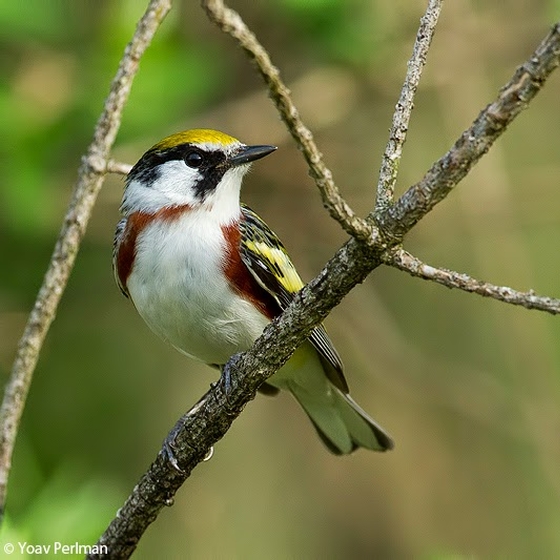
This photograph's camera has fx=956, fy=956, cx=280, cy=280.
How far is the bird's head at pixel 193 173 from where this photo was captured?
365 centimetres

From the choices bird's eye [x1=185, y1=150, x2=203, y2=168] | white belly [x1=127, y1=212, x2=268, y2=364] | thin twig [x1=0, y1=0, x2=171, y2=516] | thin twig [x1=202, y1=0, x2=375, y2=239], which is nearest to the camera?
thin twig [x1=202, y1=0, x2=375, y2=239]

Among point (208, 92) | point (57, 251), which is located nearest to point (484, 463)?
point (208, 92)

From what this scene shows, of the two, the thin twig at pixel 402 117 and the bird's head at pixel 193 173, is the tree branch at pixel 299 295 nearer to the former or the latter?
the thin twig at pixel 402 117

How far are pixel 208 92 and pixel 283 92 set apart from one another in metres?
3.31

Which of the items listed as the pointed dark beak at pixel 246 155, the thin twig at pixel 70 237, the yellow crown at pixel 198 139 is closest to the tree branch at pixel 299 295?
the thin twig at pixel 70 237

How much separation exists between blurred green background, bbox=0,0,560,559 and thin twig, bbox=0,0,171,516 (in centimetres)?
186

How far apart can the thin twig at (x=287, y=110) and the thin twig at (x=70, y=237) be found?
31.7 inches

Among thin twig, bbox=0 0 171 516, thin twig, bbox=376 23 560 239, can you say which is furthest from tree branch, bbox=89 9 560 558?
thin twig, bbox=0 0 171 516

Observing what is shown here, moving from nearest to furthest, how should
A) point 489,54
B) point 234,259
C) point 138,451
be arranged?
point 234,259
point 489,54
point 138,451

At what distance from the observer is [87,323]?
595 centimetres

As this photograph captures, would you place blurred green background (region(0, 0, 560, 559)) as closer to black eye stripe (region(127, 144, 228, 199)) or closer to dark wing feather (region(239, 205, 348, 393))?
black eye stripe (region(127, 144, 228, 199))

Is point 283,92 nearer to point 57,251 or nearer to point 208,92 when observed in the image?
point 57,251

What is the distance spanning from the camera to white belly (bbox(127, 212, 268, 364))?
3363 mm

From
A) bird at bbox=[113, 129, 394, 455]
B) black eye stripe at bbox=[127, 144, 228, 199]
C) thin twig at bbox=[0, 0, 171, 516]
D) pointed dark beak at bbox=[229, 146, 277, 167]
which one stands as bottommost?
thin twig at bbox=[0, 0, 171, 516]
